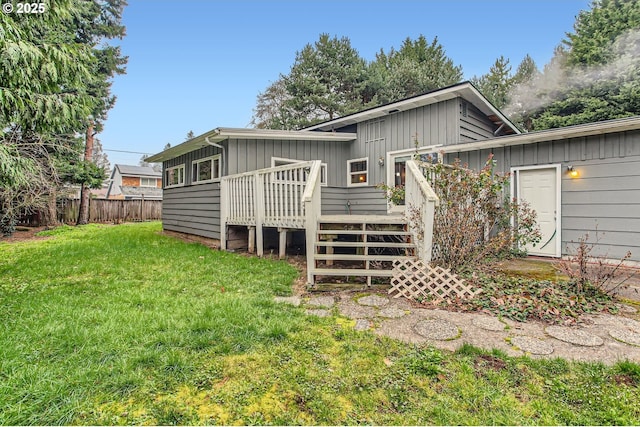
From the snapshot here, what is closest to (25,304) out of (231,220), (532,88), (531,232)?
(231,220)

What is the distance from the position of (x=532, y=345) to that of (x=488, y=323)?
0.49 meters

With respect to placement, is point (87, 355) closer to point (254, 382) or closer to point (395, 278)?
point (254, 382)

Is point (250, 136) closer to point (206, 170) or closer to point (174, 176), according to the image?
point (206, 170)

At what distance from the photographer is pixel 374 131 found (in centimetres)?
892

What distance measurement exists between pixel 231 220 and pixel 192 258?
1.36 m

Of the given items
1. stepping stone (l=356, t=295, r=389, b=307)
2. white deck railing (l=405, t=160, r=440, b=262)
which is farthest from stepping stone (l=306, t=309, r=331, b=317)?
white deck railing (l=405, t=160, r=440, b=262)

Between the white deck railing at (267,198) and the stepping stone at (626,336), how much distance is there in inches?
150

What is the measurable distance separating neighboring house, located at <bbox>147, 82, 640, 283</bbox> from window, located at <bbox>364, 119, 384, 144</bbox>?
0.03 metres

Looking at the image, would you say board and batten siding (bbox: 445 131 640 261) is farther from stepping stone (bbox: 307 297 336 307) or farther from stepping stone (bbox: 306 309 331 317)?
stepping stone (bbox: 306 309 331 317)

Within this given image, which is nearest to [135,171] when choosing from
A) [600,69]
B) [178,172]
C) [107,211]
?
[107,211]

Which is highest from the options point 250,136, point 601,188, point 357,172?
point 250,136

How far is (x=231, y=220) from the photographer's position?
24.2ft

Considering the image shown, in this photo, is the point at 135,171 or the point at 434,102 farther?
the point at 135,171

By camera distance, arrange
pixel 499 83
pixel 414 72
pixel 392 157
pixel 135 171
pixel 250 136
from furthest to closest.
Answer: pixel 135 171
pixel 499 83
pixel 414 72
pixel 392 157
pixel 250 136
